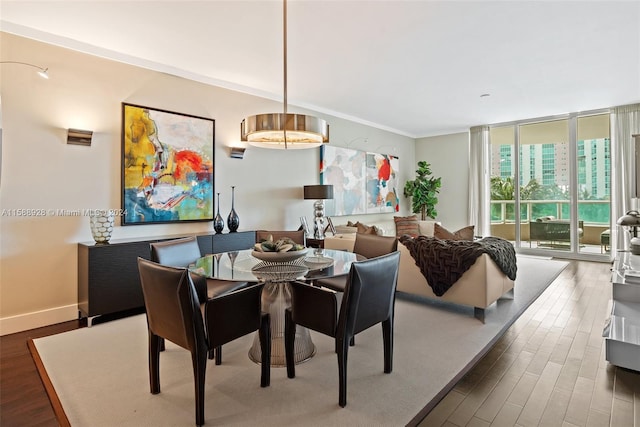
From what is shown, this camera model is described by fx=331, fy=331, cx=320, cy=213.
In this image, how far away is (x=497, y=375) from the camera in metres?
2.25

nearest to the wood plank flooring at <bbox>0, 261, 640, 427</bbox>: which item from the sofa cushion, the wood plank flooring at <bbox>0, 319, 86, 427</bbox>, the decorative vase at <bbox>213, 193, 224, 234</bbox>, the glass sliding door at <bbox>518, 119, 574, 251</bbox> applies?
the wood plank flooring at <bbox>0, 319, 86, 427</bbox>

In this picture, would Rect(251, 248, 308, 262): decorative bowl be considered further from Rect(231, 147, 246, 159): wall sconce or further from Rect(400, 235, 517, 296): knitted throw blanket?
Rect(231, 147, 246, 159): wall sconce

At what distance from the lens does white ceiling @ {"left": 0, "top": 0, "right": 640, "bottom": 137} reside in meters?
2.80

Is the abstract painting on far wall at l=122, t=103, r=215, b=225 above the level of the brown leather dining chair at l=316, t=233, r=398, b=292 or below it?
above

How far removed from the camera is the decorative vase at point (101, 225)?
3.17m

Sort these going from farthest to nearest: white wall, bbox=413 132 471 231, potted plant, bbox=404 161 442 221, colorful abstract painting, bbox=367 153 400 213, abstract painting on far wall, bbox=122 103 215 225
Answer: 1. white wall, bbox=413 132 471 231
2. potted plant, bbox=404 161 442 221
3. colorful abstract painting, bbox=367 153 400 213
4. abstract painting on far wall, bbox=122 103 215 225

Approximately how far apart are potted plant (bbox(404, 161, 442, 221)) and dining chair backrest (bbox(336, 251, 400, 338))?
223 inches

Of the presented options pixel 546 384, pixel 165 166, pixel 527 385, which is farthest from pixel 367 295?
pixel 165 166

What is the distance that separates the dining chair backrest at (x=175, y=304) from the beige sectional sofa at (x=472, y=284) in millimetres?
2481

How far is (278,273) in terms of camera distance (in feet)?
7.02

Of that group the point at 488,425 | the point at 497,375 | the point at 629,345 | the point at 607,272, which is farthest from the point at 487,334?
the point at 607,272

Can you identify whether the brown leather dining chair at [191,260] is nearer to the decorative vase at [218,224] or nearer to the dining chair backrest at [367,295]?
the dining chair backrest at [367,295]

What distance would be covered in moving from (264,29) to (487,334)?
343 centimetres

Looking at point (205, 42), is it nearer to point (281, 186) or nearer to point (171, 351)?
point (281, 186)
